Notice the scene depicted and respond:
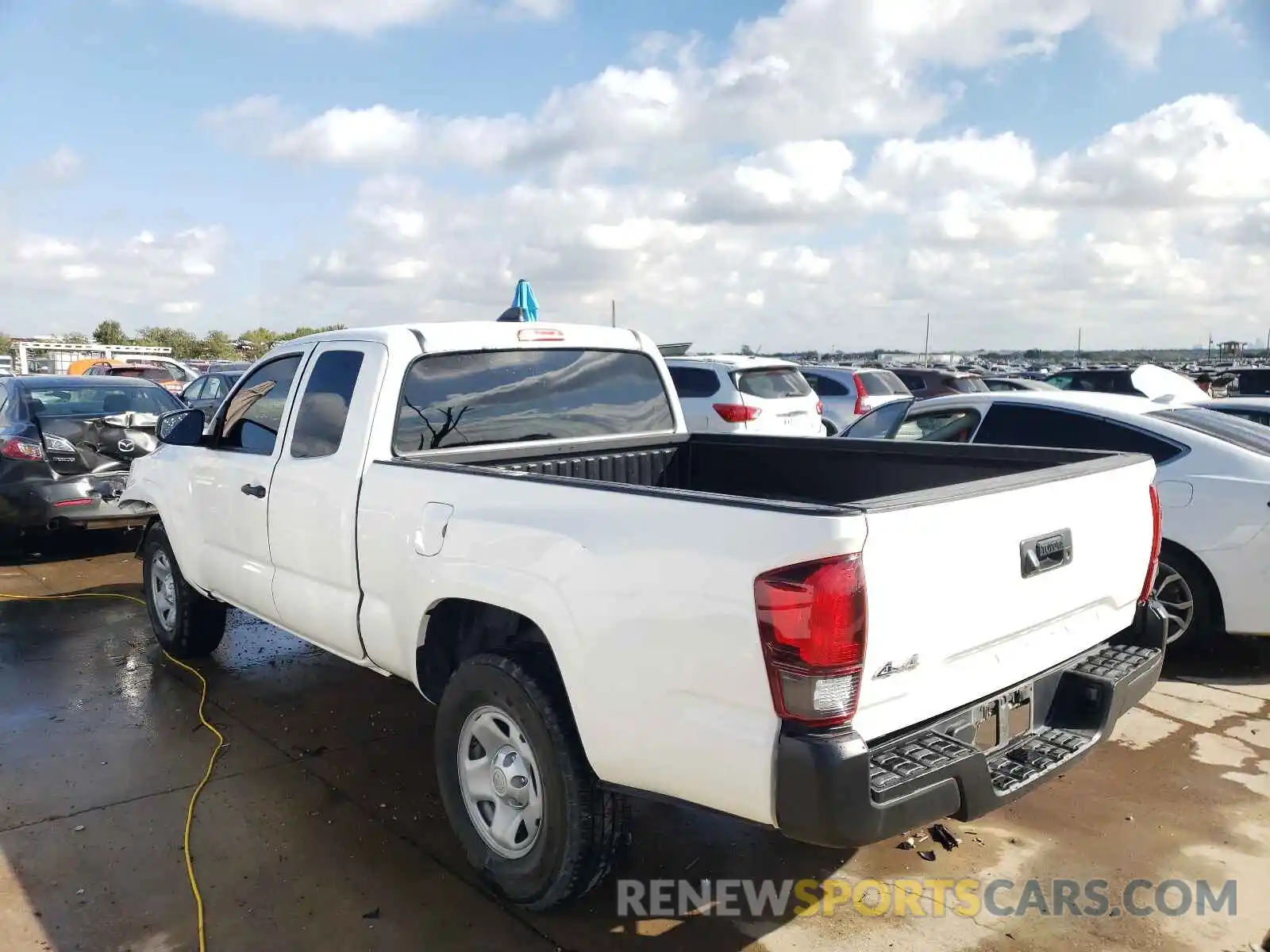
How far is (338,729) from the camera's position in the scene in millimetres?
4711

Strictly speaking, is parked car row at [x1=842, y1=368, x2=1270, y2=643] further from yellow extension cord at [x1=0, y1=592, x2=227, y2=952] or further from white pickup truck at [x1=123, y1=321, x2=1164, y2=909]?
yellow extension cord at [x1=0, y1=592, x2=227, y2=952]

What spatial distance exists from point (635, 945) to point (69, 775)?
2771mm

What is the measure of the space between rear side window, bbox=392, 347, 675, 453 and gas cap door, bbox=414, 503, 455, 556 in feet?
2.05

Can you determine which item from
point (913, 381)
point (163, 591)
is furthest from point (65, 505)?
point (913, 381)

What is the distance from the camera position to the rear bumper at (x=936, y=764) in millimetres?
2291

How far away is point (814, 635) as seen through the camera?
2.28 m

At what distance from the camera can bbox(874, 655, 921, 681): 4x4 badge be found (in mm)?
2387

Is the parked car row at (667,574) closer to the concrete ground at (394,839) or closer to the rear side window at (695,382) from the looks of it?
the concrete ground at (394,839)

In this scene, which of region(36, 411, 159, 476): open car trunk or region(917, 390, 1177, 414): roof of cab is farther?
region(36, 411, 159, 476): open car trunk

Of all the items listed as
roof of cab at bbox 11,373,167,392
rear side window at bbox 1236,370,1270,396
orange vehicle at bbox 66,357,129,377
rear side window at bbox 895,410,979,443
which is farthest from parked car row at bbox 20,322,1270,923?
orange vehicle at bbox 66,357,129,377

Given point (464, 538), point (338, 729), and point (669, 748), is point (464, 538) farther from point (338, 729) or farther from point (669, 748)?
point (338, 729)

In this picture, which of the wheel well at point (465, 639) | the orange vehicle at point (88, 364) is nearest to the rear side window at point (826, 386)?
Answer: the wheel well at point (465, 639)

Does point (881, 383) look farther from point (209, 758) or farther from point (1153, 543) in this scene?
point (209, 758)

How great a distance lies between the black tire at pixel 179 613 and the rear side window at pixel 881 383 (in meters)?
12.1
